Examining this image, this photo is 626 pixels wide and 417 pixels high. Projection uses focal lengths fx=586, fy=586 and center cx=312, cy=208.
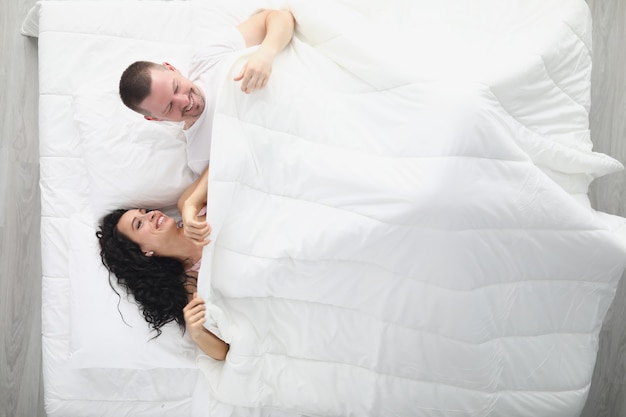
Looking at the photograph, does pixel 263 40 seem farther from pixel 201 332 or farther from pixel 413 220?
pixel 201 332

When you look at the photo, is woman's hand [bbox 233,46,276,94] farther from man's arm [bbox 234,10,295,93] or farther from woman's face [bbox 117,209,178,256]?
woman's face [bbox 117,209,178,256]

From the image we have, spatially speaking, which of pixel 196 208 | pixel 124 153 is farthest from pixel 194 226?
pixel 124 153

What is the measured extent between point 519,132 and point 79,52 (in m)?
1.22

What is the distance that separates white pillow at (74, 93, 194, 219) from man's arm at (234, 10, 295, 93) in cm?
33

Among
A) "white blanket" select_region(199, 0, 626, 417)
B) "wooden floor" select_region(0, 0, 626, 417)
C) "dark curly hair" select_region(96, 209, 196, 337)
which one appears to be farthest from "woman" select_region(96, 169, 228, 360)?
"wooden floor" select_region(0, 0, 626, 417)

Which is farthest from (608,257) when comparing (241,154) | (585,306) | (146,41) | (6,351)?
(6,351)

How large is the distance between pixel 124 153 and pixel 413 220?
32.5 inches

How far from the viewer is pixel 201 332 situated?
4.96 feet

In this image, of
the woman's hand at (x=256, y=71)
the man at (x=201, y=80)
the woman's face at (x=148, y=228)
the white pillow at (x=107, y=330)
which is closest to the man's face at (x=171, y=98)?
the man at (x=201, y=80)

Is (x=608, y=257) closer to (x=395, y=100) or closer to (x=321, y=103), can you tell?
(x=395, y=100)

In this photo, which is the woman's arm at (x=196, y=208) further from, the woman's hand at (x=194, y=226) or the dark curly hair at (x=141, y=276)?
the dark curly hair at (x=141, y=276)

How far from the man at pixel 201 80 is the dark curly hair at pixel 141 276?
0.27 m

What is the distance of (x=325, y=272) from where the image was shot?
1422 millimetres

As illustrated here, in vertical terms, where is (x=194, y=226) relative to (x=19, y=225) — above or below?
above
